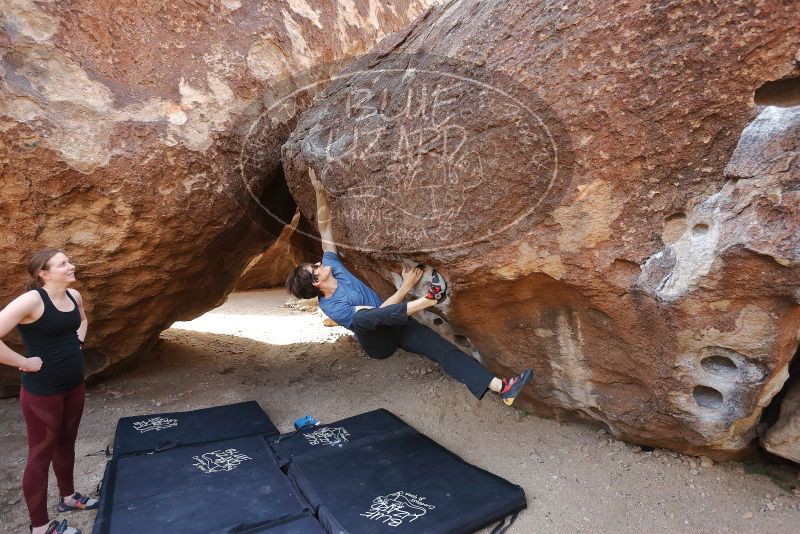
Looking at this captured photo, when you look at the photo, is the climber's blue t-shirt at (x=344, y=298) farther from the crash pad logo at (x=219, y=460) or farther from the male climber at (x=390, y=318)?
the crash pad logo at (x=219, y=460)

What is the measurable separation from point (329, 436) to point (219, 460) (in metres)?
0.62

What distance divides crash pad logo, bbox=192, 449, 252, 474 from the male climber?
0.94m

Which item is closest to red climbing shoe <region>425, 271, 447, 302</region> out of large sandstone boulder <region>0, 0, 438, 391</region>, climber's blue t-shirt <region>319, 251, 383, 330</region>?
climber's blue t-shirt <region>319, 251, 383, 330</region>

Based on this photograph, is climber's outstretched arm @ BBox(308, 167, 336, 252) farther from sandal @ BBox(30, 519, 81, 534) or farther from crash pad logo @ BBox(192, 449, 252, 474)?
sandal @ BBox(30, 519, 81, 534)

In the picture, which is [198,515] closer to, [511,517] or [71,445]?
[71,445]

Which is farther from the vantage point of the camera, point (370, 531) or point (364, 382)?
point (364, 382)

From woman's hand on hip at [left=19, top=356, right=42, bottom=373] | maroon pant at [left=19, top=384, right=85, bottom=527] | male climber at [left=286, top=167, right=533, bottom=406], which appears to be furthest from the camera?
male climber at [left=286, top=167, right=533, bottom=406]

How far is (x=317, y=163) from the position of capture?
9.16ft

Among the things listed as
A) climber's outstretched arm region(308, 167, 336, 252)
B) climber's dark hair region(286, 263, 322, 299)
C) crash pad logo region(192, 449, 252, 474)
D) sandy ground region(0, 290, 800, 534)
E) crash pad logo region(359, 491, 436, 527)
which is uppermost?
climber's outstretched arm region(308, 167, 336, 252)

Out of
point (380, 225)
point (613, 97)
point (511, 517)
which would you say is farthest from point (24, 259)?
point (613, 97)

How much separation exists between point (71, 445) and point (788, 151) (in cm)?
313

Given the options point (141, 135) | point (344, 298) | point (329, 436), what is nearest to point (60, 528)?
point (329, 436)

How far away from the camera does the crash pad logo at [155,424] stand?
10.2ft

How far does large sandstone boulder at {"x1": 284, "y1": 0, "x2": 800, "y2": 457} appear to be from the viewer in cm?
178
